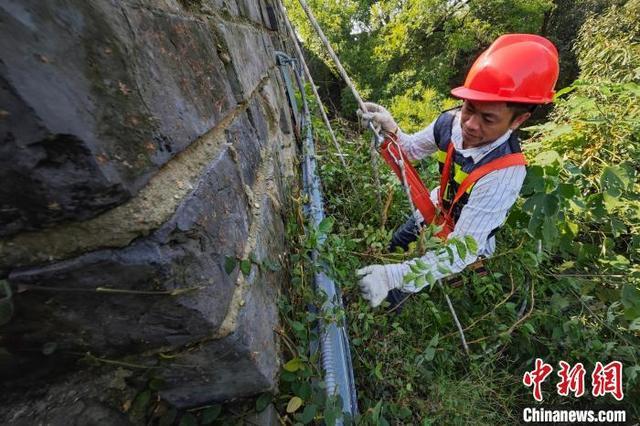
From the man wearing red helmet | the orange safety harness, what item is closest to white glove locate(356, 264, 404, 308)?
the man wearing red helmet

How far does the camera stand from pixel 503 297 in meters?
2.48

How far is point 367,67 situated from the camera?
14203 millimetres

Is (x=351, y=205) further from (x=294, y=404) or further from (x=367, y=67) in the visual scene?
(x=367, y=67)

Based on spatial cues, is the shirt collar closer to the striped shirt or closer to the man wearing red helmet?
the man wearing red helmet

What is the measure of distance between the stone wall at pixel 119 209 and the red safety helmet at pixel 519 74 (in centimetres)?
151

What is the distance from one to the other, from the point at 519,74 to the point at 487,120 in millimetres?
257

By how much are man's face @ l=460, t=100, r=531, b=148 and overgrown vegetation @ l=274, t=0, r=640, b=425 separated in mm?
419

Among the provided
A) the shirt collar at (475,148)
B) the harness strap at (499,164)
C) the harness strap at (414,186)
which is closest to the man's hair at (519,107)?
the shirt collar at (475,148)

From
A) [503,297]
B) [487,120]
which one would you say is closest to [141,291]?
[487,120]

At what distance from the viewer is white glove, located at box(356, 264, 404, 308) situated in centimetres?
171

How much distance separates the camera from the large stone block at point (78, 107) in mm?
395

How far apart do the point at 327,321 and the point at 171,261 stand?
73cm

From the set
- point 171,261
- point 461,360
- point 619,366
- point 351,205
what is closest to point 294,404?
point 171,261

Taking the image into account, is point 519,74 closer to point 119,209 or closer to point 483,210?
point 483,210
